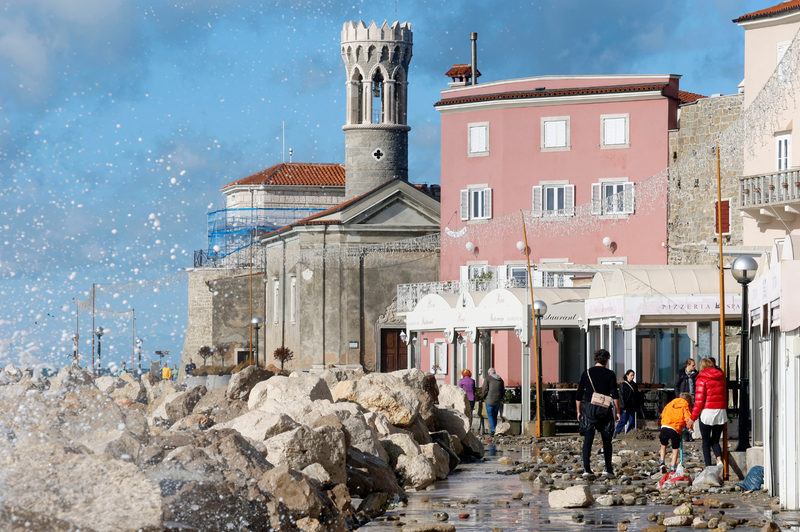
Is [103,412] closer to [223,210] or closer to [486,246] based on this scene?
[486,246]

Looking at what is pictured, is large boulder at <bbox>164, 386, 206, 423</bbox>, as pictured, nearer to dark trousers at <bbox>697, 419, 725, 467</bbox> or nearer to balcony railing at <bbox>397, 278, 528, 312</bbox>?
dark trousers at <bbox>697, 419, 725, 467</bbox>

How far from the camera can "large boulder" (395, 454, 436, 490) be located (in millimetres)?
14094

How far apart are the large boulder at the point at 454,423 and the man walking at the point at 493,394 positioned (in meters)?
4.17

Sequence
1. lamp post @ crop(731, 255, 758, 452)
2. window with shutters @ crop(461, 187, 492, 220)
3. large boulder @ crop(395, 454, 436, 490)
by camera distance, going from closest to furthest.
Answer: large boulder @ crop(395, 454, 436, 490)
lamp post @ crop(731, 255, 758, 452)
window with shutters @ crop(461, 187, 492, 220)

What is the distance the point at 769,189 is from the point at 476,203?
48.4ft

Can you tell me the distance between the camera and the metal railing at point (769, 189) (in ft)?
99.9

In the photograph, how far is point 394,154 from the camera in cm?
5538

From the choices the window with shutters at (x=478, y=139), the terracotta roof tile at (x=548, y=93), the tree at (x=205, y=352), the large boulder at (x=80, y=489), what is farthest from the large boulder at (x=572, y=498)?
the tree at (x=205, y=352)

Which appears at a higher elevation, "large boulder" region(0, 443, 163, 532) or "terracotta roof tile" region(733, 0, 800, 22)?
"terracotta roof tile" region(733, 0, 800, 22)

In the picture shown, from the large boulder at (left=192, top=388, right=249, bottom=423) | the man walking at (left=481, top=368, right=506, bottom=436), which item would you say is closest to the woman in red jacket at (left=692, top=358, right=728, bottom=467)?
the large boulder at (left=192, top=388, right=249, bottom=423)

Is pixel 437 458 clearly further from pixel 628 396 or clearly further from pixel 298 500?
pixel 628 396

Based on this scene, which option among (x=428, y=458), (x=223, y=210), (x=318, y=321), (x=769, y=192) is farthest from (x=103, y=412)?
(x=223, y=210)

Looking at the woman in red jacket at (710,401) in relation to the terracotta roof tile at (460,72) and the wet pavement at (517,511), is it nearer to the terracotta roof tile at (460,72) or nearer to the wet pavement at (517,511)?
the wet pavement at (517,511)

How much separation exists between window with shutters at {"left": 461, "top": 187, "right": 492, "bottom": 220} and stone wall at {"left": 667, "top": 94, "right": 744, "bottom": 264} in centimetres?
713
